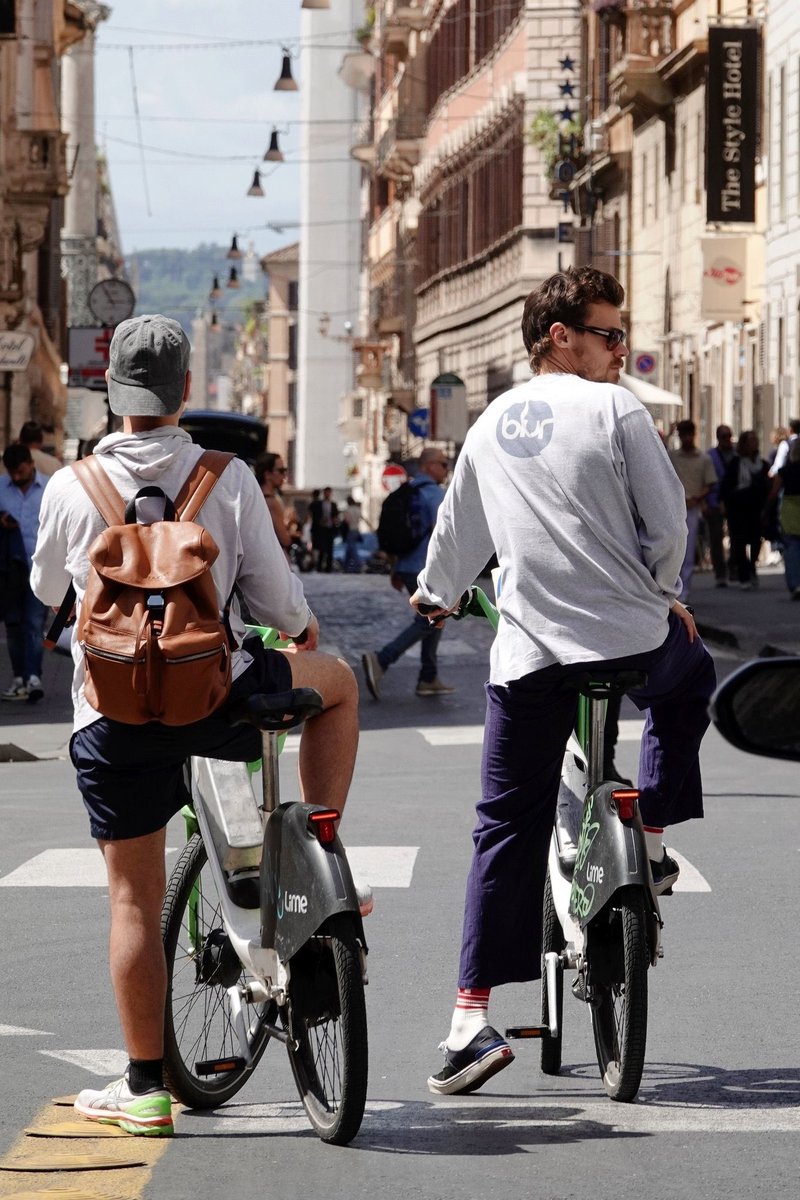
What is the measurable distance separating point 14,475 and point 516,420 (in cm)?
1325

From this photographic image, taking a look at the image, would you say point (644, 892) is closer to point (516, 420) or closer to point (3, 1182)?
point (516, 420)

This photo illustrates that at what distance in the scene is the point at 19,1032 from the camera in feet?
23.5

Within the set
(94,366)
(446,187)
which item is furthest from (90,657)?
(446,187)

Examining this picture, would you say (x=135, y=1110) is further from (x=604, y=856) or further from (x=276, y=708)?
(x=604, y=856)

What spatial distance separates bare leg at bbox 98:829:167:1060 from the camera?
5848mm

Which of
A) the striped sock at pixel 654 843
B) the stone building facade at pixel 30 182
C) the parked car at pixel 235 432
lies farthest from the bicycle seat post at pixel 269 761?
the parked car at pixel 235 432

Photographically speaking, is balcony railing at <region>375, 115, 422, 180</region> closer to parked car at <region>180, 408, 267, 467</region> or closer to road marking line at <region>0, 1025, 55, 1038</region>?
parked car at <region>180, 408, 267, 467</region>

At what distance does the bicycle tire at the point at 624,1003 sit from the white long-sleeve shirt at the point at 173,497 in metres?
1.01

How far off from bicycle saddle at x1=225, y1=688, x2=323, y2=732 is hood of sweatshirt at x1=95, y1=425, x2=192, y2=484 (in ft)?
1.71

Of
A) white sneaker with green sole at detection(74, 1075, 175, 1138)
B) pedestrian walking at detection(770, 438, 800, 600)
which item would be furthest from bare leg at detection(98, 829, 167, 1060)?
pedestrian walking at detection(770, 438, 800, 600)

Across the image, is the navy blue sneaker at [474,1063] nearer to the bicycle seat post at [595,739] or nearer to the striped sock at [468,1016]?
the striped sock at [468,1016]

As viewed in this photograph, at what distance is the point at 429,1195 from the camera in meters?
5.38

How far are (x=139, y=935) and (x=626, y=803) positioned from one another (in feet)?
3.61

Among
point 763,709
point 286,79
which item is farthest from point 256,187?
point 763,709
